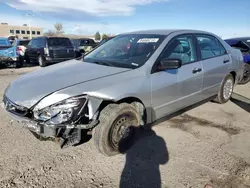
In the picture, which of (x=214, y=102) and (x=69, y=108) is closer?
(x=69, y=108)

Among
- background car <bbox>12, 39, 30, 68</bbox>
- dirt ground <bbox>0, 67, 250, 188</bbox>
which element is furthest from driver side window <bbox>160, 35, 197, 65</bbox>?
background car <bbox>12, 39, 30, 68</bbox>

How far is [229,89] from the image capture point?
5523 mm

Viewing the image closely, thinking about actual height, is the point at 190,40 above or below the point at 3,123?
above

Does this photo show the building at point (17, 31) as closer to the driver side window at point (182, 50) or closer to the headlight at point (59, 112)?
the driver side window at point (182, 50)

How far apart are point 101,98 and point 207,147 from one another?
1798 mm

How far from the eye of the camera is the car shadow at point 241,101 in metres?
5.43

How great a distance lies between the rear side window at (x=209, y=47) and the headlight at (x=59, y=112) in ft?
9.16

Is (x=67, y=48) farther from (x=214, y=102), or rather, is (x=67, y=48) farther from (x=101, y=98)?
(x=101, y=98)

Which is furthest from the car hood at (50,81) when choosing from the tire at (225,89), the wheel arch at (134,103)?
the tire at (225,89)

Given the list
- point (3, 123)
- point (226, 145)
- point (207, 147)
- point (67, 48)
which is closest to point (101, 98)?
point (207, 147)

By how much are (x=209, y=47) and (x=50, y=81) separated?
328 centimetres

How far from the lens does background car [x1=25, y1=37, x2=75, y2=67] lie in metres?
12.3

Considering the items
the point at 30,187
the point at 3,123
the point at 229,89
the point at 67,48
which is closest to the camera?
the point at 30,187

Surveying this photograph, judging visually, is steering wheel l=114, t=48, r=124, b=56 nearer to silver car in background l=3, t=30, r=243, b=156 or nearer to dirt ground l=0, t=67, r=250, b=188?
silver car in background l=3, t=30, r=243, b=156
